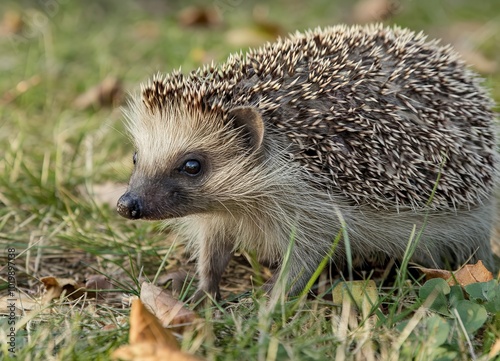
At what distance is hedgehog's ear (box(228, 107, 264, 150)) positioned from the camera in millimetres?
3041

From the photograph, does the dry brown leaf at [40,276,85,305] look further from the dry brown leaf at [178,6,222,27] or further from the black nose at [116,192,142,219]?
the dry brown leaf at [178,6,222,27]

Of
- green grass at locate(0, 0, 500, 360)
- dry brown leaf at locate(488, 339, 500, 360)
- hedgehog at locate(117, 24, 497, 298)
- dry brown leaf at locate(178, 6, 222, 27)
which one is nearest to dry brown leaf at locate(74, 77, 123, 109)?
green grass at locate(0, 0, 500, 360)

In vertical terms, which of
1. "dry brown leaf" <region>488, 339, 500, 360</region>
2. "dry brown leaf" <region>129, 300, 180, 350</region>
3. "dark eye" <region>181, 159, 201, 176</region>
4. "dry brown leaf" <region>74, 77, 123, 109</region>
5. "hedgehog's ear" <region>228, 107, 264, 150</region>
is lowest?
"dry brown leaf" <region>488, 339, 500, 360</region>

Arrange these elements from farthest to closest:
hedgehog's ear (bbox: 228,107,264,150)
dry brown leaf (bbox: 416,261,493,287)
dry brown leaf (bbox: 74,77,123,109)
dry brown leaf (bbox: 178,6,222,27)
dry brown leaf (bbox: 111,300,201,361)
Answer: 1. dry brown leaf (bbox: 178,6,222,27)
2. dry brown leaf (bbox: 74,77,123,109)
3. hedgehog's ear (bbox: 228,107,264,150)
4. dry brown leaf (bbox: 416,261,493,287)
5. dry brown leaf (bbox: 111,300,201,361)

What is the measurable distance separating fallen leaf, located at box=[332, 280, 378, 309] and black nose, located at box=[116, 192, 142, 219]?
91cm

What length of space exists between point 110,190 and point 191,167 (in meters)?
1.19

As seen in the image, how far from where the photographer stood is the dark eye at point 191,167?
10.4ft

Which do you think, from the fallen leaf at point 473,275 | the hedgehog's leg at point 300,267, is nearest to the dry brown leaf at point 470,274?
the fallen leaf at point 473,275

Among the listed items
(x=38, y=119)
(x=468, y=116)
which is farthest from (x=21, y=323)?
(x=38, y=119)

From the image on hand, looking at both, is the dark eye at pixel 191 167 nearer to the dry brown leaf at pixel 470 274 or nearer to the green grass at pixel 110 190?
the green grass at pixel 110 190

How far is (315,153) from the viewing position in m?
3.12

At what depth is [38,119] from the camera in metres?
5.35

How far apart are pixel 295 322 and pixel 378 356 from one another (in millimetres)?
322

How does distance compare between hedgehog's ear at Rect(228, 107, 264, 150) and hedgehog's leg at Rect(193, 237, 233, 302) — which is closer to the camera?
hedgehog's ear at Rect(228, 107, 264, 150)
